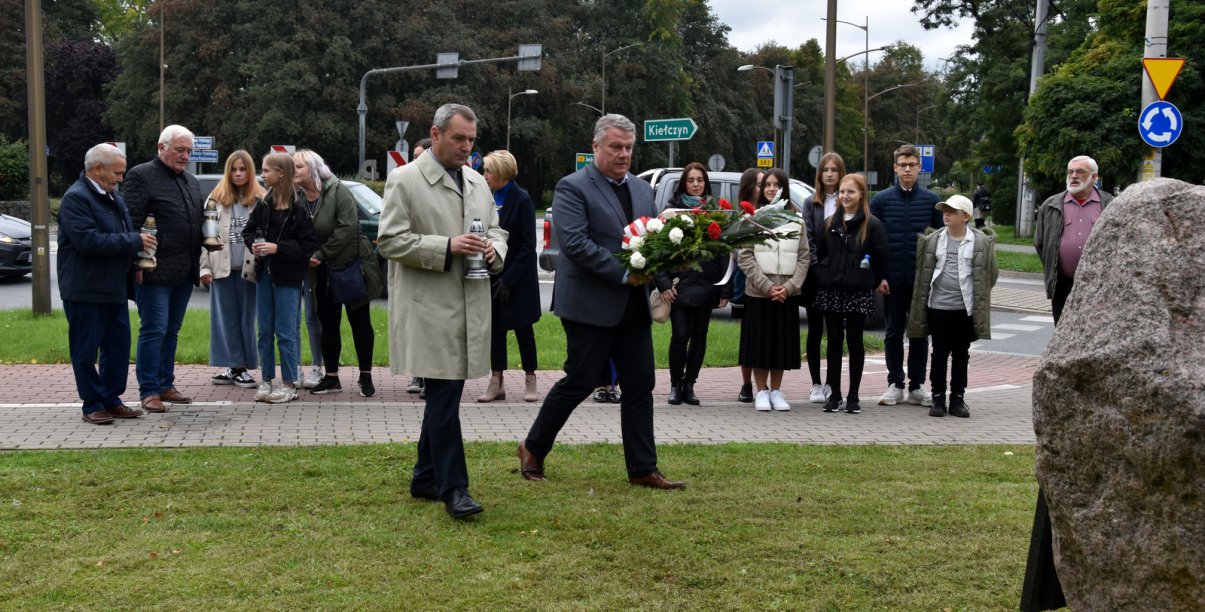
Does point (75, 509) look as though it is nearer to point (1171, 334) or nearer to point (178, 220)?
point (178, 220)

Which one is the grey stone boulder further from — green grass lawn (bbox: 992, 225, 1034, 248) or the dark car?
green grass lawn (bbox: 992, 225, 1034, 248)

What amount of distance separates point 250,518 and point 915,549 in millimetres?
3002

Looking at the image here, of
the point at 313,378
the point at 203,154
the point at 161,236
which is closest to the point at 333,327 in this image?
the point at 313,378

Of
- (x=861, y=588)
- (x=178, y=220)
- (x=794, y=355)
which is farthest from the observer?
(x=794, y=355)

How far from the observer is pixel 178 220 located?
8867mm

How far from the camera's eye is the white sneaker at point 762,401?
9.57m

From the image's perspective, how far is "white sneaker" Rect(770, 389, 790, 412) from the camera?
31.5 feet

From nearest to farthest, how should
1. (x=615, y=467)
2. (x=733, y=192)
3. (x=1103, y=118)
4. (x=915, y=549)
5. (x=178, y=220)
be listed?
(x=915, y=549) → (x=615, y=467) → (x=178, y=220) → (x=733, y=192) → (x=1103, y=118)

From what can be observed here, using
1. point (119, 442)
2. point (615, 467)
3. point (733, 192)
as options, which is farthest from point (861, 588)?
point (733, 192)

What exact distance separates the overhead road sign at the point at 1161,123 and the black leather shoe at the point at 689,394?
7119 mm

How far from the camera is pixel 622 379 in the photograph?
6574 millimetres

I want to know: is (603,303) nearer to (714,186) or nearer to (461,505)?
(461,505)

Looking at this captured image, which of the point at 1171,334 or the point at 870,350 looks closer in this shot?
the point at 1171,334

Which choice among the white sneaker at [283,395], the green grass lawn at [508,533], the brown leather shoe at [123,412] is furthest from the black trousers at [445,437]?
the white sneaker at [283,395]
